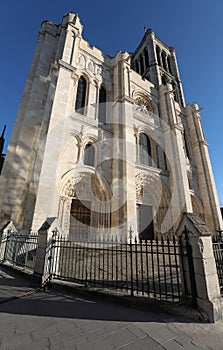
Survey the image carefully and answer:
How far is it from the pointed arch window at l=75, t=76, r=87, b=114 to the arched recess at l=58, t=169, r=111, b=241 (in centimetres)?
527

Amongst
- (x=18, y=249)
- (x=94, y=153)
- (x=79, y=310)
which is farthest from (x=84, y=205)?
(x=79, y=310)

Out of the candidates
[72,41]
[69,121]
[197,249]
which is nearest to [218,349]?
[197,249]

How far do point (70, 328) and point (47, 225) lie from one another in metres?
2.98

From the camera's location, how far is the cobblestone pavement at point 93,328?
1.90 metres

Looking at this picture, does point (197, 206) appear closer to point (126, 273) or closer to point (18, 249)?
point (126, 273)

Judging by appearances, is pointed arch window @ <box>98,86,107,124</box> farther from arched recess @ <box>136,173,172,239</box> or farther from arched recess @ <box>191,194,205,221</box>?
arched recess @ <box>191,194,205,221</box>

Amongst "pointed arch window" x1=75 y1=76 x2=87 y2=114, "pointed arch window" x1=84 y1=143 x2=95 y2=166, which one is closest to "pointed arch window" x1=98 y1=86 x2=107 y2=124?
"pointed arch window" x1=75 y1=76 x2=87 y2=114

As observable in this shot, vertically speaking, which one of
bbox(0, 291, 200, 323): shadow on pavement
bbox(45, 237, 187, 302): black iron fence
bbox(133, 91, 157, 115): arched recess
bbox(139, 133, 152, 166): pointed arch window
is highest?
bbox(133, 91, 157, 115): arched recess

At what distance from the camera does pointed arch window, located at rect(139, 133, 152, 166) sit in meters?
14.0

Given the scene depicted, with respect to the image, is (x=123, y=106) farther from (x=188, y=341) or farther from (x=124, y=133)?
(x=188, y=341)

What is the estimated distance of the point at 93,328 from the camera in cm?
223

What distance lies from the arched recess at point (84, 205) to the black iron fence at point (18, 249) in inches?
94.7

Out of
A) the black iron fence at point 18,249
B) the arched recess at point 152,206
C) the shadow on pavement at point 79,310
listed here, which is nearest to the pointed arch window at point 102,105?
the arched recess at point 152,206

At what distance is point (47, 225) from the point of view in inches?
190
